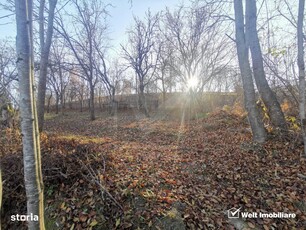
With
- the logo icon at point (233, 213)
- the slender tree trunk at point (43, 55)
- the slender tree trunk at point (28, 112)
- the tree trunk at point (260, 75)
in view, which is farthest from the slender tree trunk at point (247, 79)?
the slender tree trunk at point (43, 55)

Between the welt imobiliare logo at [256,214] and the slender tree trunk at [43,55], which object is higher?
the slender tree trunk at [43,55]

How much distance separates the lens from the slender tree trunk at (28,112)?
1321 mm

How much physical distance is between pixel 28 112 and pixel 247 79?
4980mm

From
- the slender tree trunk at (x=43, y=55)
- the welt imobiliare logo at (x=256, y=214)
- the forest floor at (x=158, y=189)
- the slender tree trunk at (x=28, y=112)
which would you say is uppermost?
the slender tree trunk at (x=43, y=55)

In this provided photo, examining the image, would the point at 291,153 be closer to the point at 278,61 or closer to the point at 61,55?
the point at 278,61

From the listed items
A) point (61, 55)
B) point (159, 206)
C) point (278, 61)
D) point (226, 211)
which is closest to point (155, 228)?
point (159, 206)

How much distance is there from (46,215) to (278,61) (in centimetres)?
731

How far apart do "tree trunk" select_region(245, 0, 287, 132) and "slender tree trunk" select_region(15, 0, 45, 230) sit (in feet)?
17.6

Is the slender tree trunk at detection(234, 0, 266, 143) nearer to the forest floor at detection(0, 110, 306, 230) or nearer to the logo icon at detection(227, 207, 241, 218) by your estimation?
the forest floor at detection(0, 110, 306, 230)

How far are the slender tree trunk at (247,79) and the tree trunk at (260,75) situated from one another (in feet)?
1.21

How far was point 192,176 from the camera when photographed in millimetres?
3529

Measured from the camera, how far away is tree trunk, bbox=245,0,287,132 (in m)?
5.00

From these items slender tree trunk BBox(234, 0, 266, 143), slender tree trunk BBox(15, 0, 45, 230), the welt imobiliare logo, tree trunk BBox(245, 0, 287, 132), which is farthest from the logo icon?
tree trunk BBox(245, 0, 287, 132)

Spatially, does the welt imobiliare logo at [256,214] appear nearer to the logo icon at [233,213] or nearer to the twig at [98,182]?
the logo icon at [233,213]
